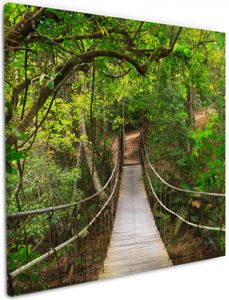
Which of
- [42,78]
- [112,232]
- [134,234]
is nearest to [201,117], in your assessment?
[134,234]

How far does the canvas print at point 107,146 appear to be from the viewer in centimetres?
262

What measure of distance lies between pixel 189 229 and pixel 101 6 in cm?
174

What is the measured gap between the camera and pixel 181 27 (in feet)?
11.1

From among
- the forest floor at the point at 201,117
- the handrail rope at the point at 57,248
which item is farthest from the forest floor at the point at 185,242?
the handrail rope at the point at 57,248

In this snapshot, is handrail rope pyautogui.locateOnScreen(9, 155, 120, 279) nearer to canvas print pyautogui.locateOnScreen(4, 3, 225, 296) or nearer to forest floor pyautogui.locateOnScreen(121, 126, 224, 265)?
canvas print pyautogui.locateOnScreen(4, 3, 225, 296)

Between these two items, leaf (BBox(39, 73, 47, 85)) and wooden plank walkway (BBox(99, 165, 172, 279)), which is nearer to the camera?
leaf (BBox(39, 73, 47, 85))

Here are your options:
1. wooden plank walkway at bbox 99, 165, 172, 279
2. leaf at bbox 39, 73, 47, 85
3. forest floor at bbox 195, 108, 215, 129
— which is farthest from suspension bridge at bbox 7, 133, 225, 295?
leaf at bbox 39, 73, 47, 85

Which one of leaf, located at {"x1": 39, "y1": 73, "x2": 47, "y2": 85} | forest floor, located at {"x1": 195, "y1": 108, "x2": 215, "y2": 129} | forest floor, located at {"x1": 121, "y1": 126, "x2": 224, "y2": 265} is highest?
leaf, located at {"x1": 39, "y1": 73, "x2": 47, "y2": 85}

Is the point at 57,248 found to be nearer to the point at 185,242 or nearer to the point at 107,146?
the point at 107,146

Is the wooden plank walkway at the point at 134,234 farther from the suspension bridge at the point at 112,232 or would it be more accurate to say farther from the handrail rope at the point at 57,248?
the handrail rope at the point at 57,248

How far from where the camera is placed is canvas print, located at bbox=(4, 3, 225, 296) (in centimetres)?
262

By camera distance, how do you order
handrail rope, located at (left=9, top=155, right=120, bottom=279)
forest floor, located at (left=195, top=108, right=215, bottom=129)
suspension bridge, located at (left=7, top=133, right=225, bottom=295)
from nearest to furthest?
handrail rope, located at (left=9, top=155, right=120, bottom=279)
suspension bridge, located at (left=7, top=133, right=225, bottom=295)
forest floor, located at (left=195, top=108, right=215, bottom=129)

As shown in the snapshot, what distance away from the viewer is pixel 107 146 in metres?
3.06

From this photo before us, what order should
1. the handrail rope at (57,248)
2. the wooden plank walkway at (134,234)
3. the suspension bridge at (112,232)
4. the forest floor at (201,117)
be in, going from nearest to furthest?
the handrail rope at (57,248), the suspension bridge at (112,232), the wooden plank walkway at (134,234), the forest floor at (201,117)
